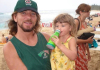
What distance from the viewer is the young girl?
1.28 m

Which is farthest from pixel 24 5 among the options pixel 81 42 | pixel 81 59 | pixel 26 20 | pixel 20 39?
pixel 81 59

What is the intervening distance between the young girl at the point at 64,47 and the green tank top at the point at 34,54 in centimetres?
9

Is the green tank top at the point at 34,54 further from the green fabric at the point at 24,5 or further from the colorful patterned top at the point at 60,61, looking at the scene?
the green fabric at the point at 24,5

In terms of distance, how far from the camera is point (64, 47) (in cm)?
128

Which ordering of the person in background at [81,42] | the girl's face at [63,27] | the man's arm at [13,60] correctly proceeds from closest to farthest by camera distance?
the man's arm at [13,60]
the girl's face at [63,27]
the person in background at [81,42]

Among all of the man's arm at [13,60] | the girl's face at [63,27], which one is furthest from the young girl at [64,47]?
the man's arm at [13,60]

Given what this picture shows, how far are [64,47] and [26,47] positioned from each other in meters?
0.38

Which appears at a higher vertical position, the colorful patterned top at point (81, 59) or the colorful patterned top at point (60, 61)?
the colorful patterned top at point (60, 61)

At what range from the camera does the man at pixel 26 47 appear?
3.71 ft

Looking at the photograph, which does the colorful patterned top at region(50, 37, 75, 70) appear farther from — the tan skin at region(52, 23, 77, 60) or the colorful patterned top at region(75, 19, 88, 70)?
the colorful patterned top at region(75, 19, 88, 70)

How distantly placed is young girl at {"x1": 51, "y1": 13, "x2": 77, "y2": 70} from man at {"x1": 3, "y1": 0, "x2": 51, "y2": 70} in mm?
91

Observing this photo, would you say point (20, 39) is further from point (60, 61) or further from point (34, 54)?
point (60, 61)

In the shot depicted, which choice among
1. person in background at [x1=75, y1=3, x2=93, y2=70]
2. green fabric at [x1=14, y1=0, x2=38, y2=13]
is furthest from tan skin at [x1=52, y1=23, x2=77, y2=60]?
person in background at [x1=75, y1=3, x2=93, y2=70]

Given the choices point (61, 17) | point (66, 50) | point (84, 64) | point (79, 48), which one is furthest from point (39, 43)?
→ point (84, 64)
